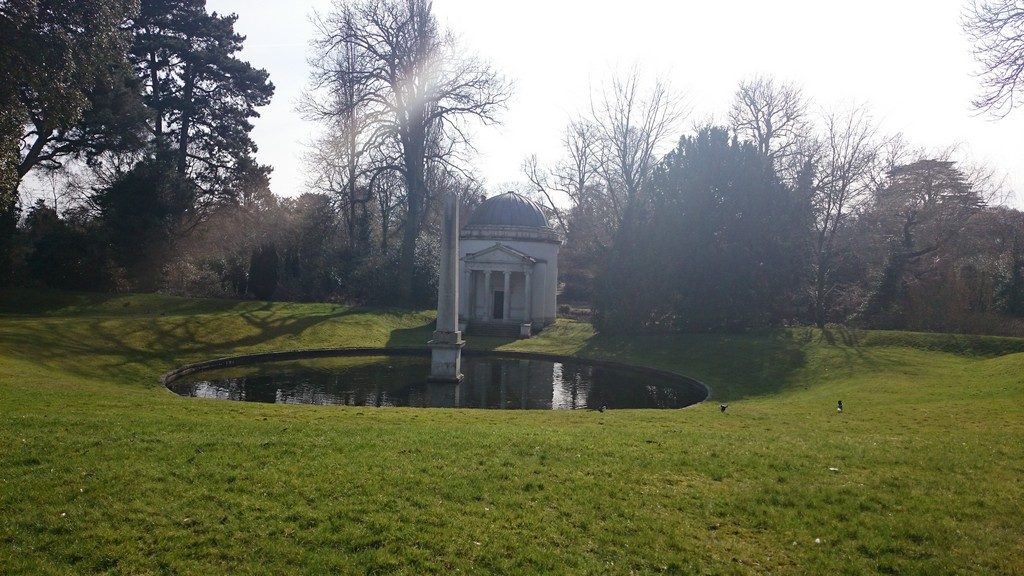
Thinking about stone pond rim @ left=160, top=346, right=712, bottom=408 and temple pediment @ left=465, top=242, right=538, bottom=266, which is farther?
temple pediment @ left=465, top=242, right=538, bottom=266

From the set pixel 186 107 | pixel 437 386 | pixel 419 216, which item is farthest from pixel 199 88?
pixel 437 386

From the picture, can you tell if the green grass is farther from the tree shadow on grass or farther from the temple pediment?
the temple pediment

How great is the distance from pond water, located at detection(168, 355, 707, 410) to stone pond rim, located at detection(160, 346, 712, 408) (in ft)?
0.65

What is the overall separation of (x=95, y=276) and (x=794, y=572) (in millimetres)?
34516

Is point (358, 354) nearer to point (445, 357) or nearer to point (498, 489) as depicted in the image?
point (445, 357)

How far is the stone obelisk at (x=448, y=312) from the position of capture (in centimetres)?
2042

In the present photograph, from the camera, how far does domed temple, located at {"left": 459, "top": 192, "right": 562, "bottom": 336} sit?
122ft

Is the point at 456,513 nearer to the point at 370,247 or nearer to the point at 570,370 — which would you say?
the point at 570,370

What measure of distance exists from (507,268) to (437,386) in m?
18.0

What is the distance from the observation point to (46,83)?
16469 mm

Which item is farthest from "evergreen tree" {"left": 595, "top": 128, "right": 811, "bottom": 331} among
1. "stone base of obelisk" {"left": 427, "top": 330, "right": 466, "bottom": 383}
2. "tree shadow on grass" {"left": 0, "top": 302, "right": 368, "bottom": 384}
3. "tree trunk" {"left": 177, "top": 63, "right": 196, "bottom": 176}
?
"tree trunk" {"left": 177, "top": 63, "right": 196, "bottom": 176}

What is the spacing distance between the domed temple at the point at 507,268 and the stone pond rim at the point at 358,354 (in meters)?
7.38

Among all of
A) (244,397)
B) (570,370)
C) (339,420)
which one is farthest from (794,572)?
(570,370)

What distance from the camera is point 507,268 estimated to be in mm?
37188
